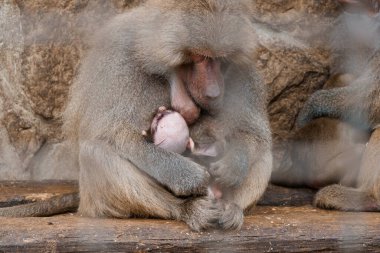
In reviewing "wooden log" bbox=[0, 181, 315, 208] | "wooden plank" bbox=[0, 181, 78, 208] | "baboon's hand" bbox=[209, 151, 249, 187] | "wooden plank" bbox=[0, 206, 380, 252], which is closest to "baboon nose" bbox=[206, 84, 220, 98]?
"baboon's hand" bbox=[209, 151, 249, 187]

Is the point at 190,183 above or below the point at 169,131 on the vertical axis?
below

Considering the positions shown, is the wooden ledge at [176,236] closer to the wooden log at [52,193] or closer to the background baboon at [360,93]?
the wooden log at [52,193]

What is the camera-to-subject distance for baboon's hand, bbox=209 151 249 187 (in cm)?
362

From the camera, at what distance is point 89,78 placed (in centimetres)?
376

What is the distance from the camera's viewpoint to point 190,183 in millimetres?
3551

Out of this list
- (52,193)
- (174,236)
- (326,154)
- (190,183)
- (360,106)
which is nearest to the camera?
(174,236)

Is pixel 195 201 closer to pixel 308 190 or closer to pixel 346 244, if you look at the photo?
pixel 346 244

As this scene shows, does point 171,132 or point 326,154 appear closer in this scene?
point 171,132

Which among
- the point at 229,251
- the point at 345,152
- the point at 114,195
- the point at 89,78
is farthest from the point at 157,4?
the point at 345,152

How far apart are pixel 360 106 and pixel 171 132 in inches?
42.6

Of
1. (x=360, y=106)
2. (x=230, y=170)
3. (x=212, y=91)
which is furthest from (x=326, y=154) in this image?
(x=212, y=91)

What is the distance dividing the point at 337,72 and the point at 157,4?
133 cm

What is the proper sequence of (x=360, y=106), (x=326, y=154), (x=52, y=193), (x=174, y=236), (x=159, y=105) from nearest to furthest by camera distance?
(x=174, y=236)
(x=159, y=105)
(x=52, y=193)
(x=360, y=106)
(x=326, y=154)

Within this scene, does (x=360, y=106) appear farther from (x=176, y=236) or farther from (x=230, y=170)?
(x=176, y=236)
